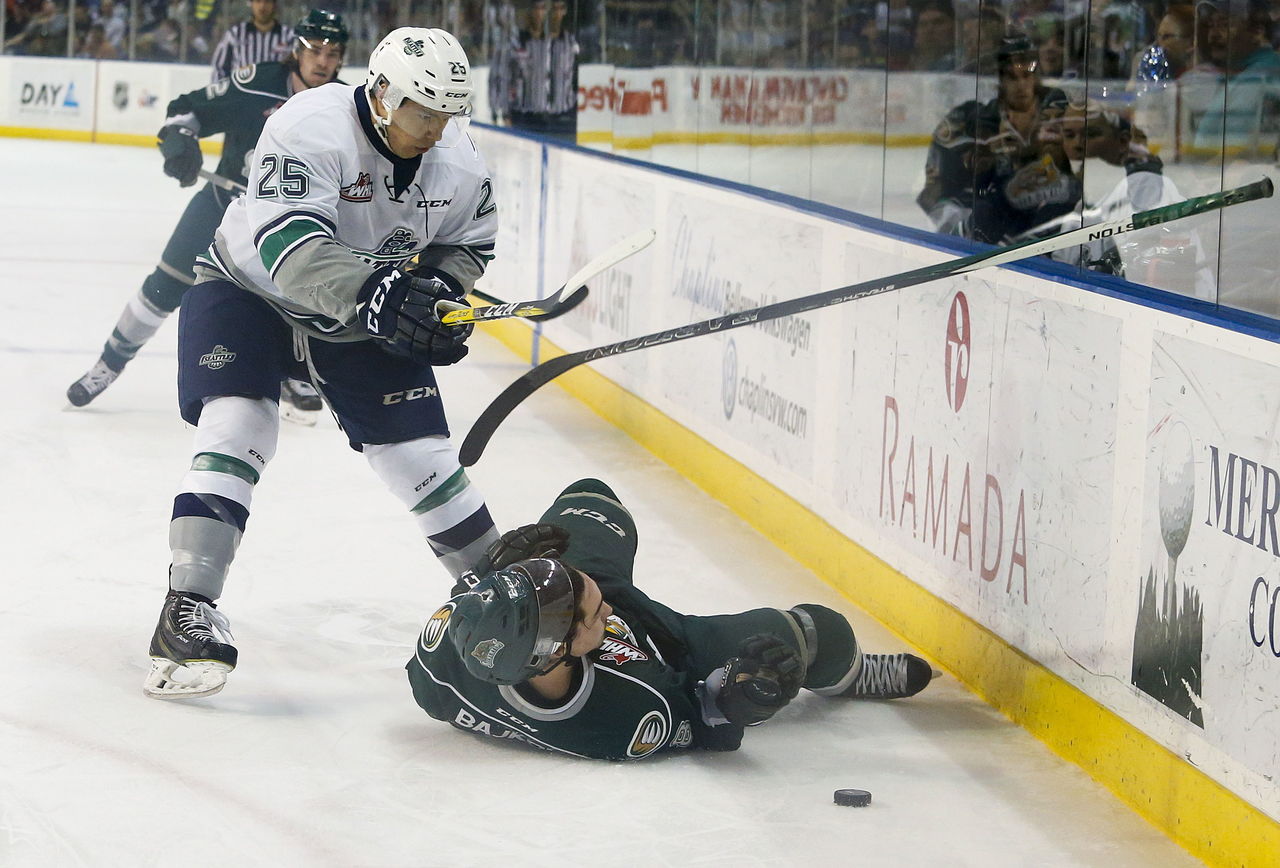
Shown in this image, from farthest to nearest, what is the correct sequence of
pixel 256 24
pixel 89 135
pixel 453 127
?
pixel 89 135 < pixel 256 24 < pixel 453 127

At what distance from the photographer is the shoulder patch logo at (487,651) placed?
8.85 feet

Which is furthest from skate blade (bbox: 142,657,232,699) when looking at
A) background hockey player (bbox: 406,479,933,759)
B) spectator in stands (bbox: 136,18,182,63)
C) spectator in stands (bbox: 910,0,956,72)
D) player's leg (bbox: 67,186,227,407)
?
spectator in stands (bbox: 136,18,182,63)

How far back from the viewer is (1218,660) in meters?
2.68

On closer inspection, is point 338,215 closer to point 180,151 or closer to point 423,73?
point 423,73

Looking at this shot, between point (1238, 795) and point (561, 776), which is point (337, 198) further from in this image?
point (1238, 795)

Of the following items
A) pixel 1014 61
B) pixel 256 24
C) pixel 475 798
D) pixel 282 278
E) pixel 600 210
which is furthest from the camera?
pixel 256 24

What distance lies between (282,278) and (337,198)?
0.62ft

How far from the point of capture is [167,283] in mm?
5453

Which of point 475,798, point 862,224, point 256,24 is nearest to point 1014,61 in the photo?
point 862,224

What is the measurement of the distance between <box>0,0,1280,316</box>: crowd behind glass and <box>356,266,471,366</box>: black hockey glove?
1.25 metres

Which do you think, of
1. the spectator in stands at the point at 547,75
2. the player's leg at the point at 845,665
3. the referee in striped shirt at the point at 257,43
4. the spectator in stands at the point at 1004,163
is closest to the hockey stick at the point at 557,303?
the player's leg at the point at 845,665

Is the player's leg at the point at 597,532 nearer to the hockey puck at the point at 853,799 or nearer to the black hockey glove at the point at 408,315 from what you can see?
the black hockey glove at the point at 408,315

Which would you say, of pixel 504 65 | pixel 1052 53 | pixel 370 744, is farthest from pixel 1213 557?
pixel 504 65

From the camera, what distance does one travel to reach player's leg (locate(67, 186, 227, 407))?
5.41 metres
